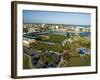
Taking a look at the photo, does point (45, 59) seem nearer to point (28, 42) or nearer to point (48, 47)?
point (48, 47)

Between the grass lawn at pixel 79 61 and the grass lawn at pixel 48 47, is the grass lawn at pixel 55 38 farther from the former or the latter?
the grass lawn at pixel 79 61

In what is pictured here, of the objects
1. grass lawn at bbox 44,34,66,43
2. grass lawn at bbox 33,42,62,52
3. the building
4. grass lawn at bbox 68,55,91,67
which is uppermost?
grass lawn at bbox 44,34,66,43

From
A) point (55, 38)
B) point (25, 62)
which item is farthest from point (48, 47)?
point (25, 62)

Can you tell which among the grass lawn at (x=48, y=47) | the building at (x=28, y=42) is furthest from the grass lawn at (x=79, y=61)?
the building at (x=28, y=42)

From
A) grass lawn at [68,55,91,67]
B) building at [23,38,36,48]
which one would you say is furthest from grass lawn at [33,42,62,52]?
A: grass lawn at [68,55,91,67]

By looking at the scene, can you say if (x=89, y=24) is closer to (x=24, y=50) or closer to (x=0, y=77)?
(x=24, y=50)

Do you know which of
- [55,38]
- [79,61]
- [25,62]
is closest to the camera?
[25,62]

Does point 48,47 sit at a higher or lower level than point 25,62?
higher

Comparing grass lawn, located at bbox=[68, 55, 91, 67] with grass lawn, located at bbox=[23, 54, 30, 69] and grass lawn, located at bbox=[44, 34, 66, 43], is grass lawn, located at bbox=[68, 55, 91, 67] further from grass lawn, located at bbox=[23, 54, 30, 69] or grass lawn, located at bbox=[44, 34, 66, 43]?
grass lawn, located at bbox=[23, 54, 30, 69]

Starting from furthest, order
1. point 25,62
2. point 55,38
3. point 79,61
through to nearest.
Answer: point 79,61
point 55,38
point 25,62
